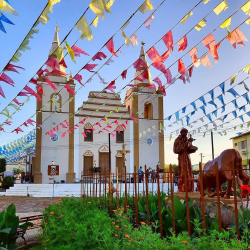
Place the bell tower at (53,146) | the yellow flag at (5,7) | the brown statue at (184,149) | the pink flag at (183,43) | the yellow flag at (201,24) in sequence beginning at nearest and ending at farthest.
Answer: the yellow flag at (5,7), the yellow flag at (201,24), the pink flag at (183,43), the brown statue at (184,149), the bell tower at (53,146)

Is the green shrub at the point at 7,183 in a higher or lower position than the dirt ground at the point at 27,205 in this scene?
higher

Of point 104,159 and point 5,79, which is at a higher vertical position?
A: point 5,79

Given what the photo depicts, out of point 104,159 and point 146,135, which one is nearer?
point 104,159

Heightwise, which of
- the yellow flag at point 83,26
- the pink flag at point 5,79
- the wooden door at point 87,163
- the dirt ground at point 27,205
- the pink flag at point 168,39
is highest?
the pink flag at point 168,39

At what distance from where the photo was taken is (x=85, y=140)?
91.7 feet

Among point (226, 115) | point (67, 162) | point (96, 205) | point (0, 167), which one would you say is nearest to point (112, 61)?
point (96, 205)

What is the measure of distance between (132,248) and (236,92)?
6.25 m

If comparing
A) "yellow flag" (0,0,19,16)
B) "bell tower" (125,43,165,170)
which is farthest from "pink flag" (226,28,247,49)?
"bell tower" (125,43,165,170)

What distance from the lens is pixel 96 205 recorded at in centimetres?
792

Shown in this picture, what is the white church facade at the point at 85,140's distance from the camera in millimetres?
26328

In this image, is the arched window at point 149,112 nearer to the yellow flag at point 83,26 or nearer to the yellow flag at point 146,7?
the yellow flag at point 146,7

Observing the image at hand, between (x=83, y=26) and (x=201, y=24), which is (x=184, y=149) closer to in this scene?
(x=201, y=24)

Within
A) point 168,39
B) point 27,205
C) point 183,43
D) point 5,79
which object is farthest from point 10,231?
point 27,205

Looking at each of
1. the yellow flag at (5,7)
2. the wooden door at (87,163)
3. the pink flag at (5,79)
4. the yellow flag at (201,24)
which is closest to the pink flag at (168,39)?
the yellow flag at (201,24)
